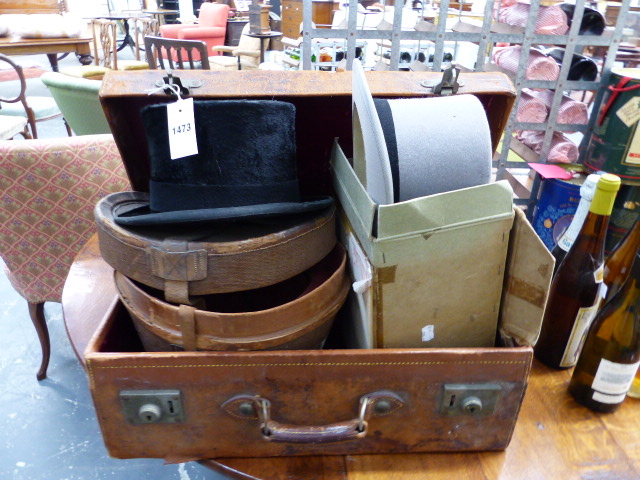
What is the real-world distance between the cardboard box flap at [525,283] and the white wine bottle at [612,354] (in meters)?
0.13

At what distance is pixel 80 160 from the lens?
134cm

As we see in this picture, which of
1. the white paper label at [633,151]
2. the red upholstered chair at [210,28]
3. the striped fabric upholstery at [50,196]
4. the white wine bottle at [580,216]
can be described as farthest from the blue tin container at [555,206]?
the red upholstered chair at [210,28]

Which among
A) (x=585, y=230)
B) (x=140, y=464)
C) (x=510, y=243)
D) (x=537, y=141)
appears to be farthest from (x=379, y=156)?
(x=537, y=141)

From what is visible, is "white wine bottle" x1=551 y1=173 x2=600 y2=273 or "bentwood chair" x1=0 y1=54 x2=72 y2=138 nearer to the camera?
"white wine bottle" x1=551 y1=173 x2=600 y2=273

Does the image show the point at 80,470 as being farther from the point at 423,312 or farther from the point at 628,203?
the point at 628,203

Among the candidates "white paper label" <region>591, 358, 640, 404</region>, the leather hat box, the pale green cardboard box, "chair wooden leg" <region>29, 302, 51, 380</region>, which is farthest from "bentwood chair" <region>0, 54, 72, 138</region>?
"white paper label" <region>591, 358, 640, 404</region>

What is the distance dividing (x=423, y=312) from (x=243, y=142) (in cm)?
37

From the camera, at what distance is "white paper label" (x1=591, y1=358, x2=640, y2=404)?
670 mm

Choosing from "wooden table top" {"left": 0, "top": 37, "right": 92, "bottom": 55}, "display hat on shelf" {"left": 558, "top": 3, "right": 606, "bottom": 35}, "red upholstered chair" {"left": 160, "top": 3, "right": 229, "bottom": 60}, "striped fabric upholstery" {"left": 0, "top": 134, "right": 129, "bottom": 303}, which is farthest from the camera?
"red upholstered chair" {"left": 160, "top": 3, "right": 229, "bottom": 60}

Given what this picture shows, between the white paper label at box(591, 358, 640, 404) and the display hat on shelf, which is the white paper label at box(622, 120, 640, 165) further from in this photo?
the white paper label at box(591, 358, 640, 404)

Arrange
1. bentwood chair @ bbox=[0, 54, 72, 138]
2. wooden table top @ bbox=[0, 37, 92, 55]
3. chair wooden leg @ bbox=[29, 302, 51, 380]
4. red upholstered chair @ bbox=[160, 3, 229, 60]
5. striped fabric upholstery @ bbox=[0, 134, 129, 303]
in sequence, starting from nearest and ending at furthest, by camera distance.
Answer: striped fabric upholstery @ bbox=[0, 134, 129, 303], chair wooden leg @ bbox=[29, 302, 51, 380], bentwood chair @ bbox=[0, 54, 72, 138], wooden table top @ bbox=[0, 37, 92, 55], red upholstered chair @ bbox=[160, 3, 229, 60]

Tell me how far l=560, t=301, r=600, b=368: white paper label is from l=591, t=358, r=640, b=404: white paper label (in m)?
0.08

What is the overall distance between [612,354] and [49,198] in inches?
55.7

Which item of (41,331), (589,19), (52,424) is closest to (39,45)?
(41,331)
